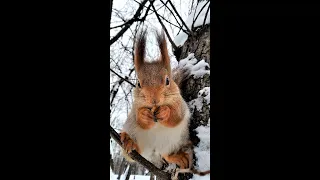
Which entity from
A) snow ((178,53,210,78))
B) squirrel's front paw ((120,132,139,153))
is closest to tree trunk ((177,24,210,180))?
snow ((178,53,210,78))

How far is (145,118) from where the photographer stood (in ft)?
2.48

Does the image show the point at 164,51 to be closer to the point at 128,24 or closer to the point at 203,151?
the point at 128,24

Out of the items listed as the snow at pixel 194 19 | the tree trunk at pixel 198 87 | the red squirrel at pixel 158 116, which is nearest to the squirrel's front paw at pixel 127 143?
the red squirrel at pixel 158 116

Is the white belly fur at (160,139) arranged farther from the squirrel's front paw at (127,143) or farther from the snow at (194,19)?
the snow at (194,19)

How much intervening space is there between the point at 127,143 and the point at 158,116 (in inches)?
3.7

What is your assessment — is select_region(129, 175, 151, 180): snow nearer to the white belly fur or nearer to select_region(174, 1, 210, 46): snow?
the white belly fur

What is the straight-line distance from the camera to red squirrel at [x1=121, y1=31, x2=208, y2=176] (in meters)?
0.74

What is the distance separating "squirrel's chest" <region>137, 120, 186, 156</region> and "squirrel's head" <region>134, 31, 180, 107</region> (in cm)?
7
